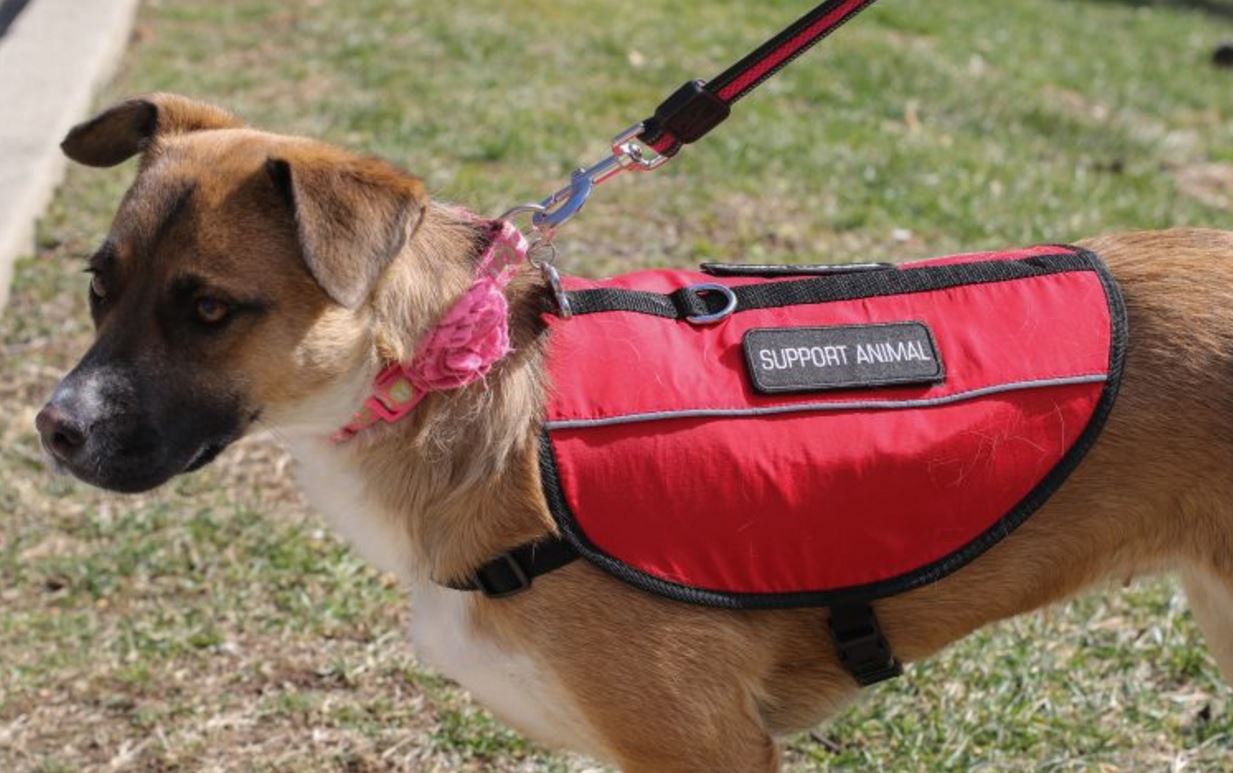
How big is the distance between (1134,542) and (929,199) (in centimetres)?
437

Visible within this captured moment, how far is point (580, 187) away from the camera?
3.29 meters

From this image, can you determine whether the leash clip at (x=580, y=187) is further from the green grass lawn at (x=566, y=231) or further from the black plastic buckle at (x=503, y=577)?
the green grass lawn at (x=566, y=231)

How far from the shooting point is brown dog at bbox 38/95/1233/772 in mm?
2850

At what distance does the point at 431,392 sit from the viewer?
302cm

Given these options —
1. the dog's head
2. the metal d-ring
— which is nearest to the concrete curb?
the dog's head

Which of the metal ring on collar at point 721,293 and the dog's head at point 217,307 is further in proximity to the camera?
the metal ring on collar at point 721,293

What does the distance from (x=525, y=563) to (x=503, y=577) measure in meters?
0.05

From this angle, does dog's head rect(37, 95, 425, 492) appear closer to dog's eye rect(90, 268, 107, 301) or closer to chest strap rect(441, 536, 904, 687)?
dog's eye rect(90, 268, 107, 301)

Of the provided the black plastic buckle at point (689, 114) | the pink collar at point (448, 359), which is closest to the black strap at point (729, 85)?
the black plastic buckle at point (689, 114)

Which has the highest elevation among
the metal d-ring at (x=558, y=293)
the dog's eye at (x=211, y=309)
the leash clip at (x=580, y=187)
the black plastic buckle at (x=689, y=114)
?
the black plastic buckle at (x=689, y=114)

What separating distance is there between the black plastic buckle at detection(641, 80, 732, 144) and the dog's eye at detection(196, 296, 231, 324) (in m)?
1.07

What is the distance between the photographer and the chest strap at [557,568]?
2963 millimetres

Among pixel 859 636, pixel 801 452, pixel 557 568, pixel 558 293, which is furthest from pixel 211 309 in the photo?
pixel 859 636

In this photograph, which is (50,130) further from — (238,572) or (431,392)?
(431,392)
